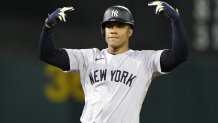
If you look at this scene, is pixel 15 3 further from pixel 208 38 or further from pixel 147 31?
pixel 208 38

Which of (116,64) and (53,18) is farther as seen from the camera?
(116,64)

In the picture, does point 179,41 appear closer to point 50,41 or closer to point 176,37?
point 176,37

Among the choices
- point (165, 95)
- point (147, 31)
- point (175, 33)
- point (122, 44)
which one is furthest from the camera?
point (147, 31)

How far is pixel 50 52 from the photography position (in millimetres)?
4152

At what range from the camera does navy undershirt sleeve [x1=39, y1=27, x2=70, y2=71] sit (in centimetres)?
412

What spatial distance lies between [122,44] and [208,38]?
281cm

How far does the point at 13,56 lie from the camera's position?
642cm

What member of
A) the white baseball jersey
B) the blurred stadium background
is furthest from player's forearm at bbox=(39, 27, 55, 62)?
the blurred stadium background

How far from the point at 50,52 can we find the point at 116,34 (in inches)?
17.0

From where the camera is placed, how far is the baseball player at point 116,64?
4.08 meters

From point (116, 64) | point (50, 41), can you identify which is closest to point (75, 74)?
point (116, 64)

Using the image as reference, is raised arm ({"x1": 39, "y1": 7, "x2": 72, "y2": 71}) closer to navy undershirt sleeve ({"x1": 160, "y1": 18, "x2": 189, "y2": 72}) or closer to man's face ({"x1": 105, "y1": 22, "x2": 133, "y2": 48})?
man's face ({"x1": 105, "y1": 22, "x2": 133, "y2": 48})

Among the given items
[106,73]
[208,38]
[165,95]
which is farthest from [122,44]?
[208,38]

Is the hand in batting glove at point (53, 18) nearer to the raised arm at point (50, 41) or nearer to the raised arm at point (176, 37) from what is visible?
the raised arm at point (50, 41)
